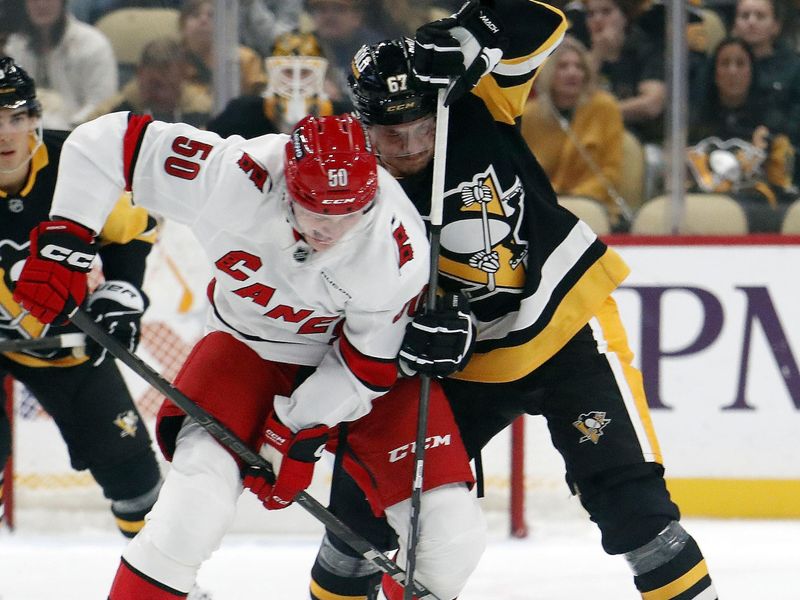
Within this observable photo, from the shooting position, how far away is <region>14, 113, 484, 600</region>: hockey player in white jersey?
2.22 meters

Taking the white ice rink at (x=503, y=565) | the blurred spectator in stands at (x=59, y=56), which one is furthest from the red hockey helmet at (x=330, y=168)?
the blurred spectator in stands at (x=59, y=56)

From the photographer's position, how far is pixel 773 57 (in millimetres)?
4160

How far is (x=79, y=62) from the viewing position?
423 centimetres

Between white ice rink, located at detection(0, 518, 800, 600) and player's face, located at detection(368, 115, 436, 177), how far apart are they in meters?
1.45

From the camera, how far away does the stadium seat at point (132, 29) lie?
4199 mm

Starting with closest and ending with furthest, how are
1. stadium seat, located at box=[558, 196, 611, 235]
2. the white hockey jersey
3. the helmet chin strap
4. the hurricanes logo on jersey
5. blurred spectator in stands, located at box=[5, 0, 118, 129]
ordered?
1. the white hockey jersey
2. the helmet chin strap
3. the hurricanes logo on jersey
4. stadium seat, located at box=[558, 196, 611, 235]
5. blurred spectator in stands, located at box=[5, 0, 118, 129]

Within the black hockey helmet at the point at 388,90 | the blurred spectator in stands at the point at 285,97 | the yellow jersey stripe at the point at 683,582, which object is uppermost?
the black hockey helmet at the point at 388,90

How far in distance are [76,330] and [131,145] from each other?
2.59 feet

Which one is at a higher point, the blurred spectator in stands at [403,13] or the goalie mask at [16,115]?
the goalie mask at [16,115]

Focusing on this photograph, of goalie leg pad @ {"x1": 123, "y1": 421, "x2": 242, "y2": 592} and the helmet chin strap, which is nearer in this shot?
goalie leg pad @ {"x1": 123, "y1": 421, "x2": 242, "y2": 592}

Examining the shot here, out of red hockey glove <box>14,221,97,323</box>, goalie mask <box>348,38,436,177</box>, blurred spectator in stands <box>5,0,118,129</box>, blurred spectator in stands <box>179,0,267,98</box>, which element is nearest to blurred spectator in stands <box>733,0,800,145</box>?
blurred spectator in stands <box>179,0,267,98</box>

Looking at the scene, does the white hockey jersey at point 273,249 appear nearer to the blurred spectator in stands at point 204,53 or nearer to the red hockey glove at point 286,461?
the red hockey glove at point 286,461

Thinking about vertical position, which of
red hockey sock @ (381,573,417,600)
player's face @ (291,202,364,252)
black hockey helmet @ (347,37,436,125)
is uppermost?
black hockey helmet @ (347,37,436,125)

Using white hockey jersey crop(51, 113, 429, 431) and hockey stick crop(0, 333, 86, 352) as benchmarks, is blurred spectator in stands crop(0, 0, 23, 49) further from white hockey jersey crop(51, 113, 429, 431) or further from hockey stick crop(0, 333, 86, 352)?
white hockey jersey crop(51, 113, 429, 431)
